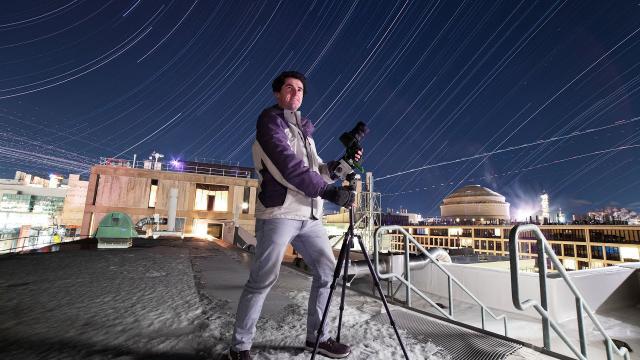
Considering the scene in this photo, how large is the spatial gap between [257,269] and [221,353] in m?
0.75

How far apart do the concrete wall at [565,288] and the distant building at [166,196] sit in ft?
61.1

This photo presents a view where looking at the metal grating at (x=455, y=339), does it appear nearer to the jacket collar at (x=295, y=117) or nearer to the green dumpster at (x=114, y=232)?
the jacket collar at (x=295, y=117)

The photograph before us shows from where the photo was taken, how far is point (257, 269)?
6.52 ft

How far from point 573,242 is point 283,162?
6849 centimetres

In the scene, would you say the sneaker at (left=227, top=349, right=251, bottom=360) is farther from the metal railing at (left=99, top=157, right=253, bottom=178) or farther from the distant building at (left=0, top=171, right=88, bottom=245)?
the distant building at (left=0, top=171, right=88, bottom=245)

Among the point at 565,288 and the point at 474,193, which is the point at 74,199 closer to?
the point at 565,288

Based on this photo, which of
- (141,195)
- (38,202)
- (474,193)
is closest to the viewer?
(141,195)

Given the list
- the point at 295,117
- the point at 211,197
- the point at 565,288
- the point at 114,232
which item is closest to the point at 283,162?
the point at 295,117

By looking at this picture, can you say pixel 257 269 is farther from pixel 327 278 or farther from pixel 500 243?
pixel 500 243

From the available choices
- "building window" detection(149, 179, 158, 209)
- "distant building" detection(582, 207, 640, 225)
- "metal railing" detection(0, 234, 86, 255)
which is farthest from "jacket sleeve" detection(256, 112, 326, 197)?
"distant building" detection(582, 207, 640, 225)

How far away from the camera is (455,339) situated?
2678mm

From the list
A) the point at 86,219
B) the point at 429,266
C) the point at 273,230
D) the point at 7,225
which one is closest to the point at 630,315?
the point at 429,266

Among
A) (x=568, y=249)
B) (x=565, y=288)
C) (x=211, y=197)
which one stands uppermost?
(x=211, y=197)

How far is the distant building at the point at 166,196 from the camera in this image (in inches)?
985
